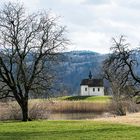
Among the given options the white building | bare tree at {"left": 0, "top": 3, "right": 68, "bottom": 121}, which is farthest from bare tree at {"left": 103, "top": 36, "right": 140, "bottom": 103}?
the white building

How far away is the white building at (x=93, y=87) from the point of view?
136125mm

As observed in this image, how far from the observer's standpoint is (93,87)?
5408 inches

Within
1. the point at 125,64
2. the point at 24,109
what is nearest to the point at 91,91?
the point at 24,109

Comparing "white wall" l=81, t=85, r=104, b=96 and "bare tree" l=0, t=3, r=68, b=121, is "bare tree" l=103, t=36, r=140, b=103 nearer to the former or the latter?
"bare tree" l=0, t=3, r=68, b=121

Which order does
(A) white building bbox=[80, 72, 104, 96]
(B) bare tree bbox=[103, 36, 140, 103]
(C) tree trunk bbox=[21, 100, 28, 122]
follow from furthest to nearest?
(A) white building bbox=[80, 72, 104, 96]
(C) tree trunk bbox=[21, 100, 28, 122]
(B) bare tree bbox=[103, 36, 140, 103]

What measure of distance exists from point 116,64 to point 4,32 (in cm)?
1277

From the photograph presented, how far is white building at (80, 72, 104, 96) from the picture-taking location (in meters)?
136

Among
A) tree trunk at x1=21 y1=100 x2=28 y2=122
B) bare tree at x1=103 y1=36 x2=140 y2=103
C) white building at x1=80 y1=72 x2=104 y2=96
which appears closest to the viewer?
bare tree at x1=103 y1=36 x2=140 y2=103

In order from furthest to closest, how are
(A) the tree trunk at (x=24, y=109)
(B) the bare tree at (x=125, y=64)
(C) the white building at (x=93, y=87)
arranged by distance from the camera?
(C) the white building at (x=93, y=87), (A) the tree trunk at (x=24, y=109), (B) the bare tree at (x=125, y=64)

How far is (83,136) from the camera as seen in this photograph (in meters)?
22.5

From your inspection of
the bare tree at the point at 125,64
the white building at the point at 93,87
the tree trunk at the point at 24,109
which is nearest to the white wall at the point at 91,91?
the white building at the point at 93,87

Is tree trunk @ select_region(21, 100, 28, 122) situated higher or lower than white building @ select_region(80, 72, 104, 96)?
lower

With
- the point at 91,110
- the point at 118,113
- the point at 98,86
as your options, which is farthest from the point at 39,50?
the point at 98,86

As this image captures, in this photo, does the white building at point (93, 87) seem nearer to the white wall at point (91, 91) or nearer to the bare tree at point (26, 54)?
the white wall at point (91, 91)
